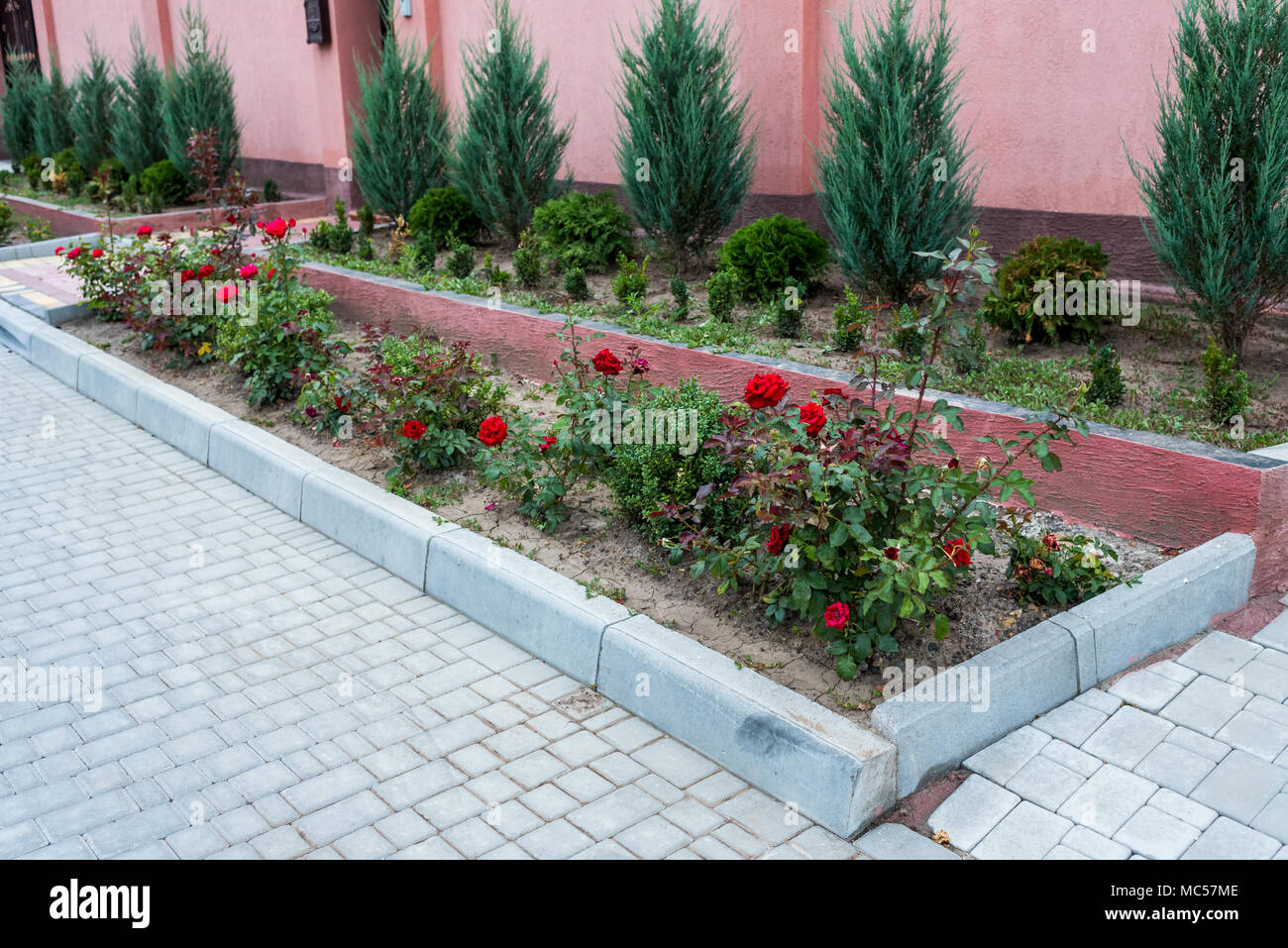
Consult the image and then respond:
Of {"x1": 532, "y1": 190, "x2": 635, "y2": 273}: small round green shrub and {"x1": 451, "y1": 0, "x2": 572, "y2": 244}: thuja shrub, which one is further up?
{"x1": 451, "y1": 0, "x2": 572, "y2": 244}: thuja shrub

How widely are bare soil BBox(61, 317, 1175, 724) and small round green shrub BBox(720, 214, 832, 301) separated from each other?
2.90 m

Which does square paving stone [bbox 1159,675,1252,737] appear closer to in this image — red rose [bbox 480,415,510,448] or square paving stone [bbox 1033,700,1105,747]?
square paving stone [bbox 1033,700,1105,747]

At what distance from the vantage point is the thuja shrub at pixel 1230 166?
5602mm

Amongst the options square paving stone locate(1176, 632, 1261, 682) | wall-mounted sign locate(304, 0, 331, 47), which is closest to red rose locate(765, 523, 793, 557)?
square paving stone locate(1176, 632, 1261, 682)

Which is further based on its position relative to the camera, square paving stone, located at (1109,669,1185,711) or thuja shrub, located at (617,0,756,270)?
thuja shrub, located at (617,0,756,270)

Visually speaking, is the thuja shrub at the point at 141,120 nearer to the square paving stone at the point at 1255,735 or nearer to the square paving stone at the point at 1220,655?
the square paving stone at the point at 1220,655

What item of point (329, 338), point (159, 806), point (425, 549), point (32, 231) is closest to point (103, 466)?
point (329, 338)

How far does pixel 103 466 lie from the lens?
707 centimetres

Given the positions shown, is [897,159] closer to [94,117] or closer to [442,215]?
[442,215]

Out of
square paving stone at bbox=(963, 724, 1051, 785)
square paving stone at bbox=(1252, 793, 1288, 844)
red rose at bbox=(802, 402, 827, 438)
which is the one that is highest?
red rose at bbox=(802, 402, 827, 438)

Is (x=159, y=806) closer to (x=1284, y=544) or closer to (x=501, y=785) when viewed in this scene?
(x=501, y=785)

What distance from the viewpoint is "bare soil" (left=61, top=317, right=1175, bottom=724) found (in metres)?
4.11

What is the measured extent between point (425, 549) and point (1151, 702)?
3.21m

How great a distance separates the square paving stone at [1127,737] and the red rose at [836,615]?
38.6 inches
